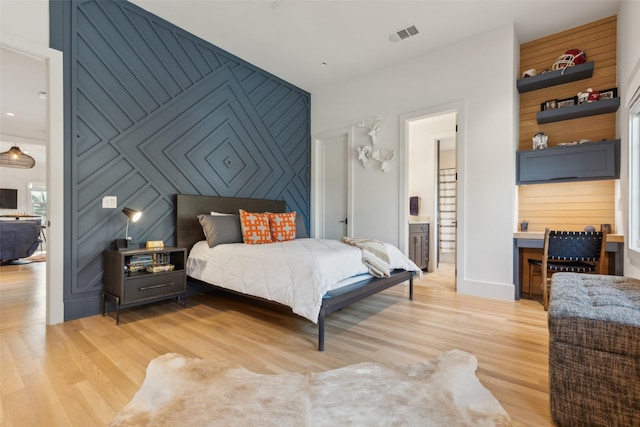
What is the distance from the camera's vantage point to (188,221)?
3525 millimetres

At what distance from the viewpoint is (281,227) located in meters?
3.71

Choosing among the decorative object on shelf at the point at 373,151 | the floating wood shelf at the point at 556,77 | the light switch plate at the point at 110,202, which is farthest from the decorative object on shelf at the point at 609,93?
the light switch plate at the point at 110,202

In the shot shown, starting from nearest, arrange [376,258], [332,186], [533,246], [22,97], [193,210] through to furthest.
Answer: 1. [376,258]
2. [533,246]
3. [193,210]
4. [22,97]
5. [332,186]

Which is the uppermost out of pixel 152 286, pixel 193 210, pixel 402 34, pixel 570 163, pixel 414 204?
pixel 402 34

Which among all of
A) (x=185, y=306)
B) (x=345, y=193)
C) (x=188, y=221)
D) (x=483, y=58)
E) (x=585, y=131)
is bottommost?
(x=185, y=306)

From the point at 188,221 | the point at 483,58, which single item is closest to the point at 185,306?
the point at 188,221

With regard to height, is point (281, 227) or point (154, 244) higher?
point (281, 227)

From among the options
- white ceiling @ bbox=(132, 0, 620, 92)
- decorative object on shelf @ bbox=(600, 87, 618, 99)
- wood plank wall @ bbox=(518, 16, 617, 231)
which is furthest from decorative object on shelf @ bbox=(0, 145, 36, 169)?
decorative object on shelf @ bbox=(600, 87, 618, 99)

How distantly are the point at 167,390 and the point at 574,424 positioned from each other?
1.96 metres

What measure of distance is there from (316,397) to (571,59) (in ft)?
14.1

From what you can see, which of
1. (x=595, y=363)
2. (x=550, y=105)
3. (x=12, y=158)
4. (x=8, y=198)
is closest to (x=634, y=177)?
(x=550, y=105)

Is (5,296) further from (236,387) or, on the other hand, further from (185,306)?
(236,387)

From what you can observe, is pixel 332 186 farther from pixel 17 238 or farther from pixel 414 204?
pixel 17 238

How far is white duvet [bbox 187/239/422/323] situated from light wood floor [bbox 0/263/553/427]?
0.32 meters
